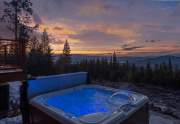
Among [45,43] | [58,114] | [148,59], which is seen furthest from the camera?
[45,43]

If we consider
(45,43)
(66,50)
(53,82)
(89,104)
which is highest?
(45,43)

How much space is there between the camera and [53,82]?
17.6ft

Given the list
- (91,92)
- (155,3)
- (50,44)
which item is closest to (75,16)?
(155,3)

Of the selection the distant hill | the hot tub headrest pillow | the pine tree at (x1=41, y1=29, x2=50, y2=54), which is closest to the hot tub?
the hot tub headrest pillow

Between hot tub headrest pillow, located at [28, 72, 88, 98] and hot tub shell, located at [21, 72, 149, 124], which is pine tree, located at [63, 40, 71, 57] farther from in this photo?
hot tub shell, located at [21, 72, 149, 124]

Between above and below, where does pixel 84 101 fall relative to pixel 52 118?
below

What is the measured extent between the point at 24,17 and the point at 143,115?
12991 mm

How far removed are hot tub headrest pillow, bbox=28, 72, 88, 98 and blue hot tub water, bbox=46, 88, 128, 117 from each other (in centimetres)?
26

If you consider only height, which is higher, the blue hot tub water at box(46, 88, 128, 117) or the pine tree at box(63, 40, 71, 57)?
the pine tree at box(63, 40, 71, 57)

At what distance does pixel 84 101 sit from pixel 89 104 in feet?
0.75

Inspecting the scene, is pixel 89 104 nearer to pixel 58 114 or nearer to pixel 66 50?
pixel 58 114

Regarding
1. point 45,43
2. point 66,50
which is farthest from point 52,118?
point 66,50

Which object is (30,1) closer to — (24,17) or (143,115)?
(24,17)

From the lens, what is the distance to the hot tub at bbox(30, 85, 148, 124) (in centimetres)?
354
